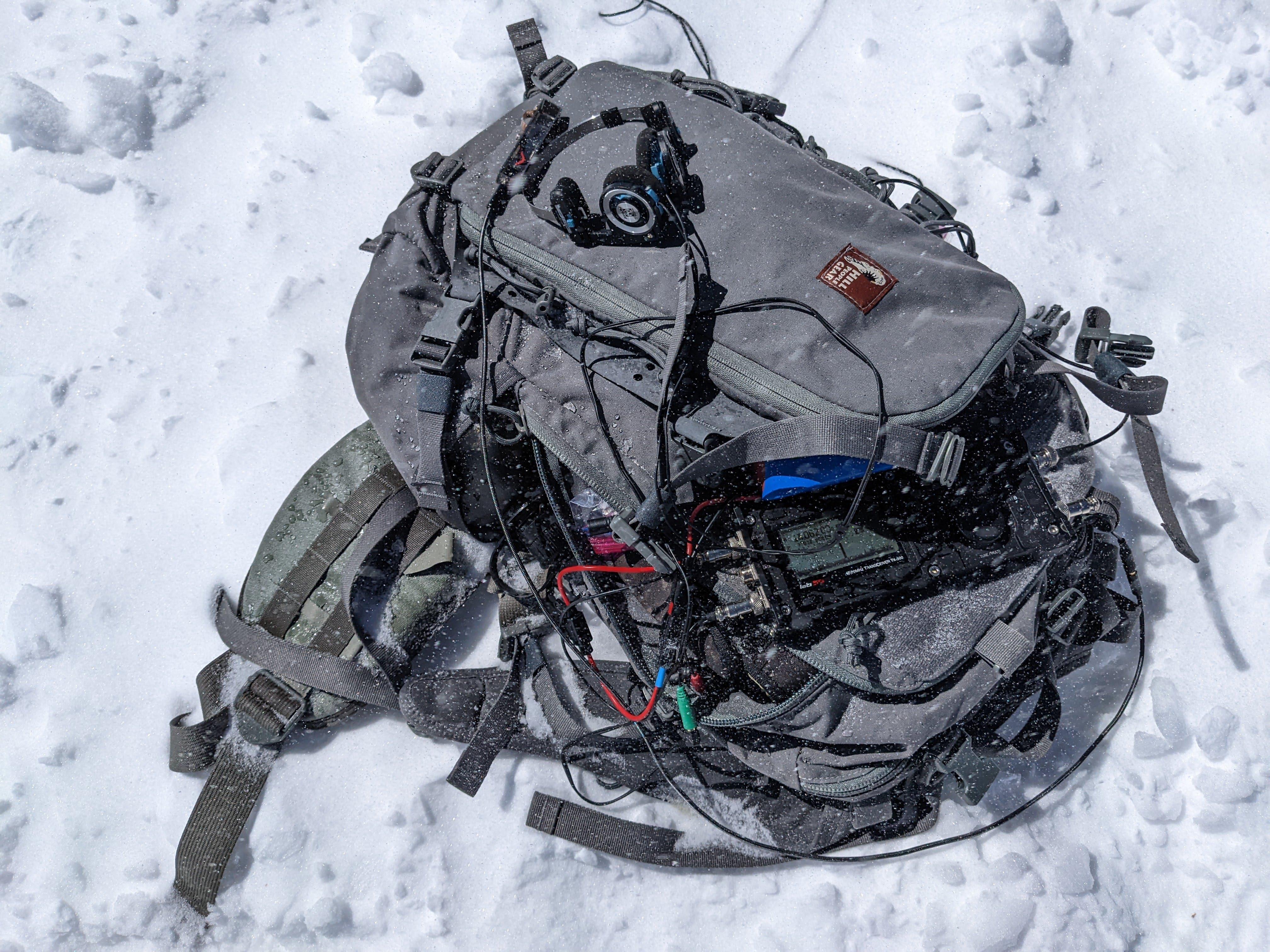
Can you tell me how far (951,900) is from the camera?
2496mm

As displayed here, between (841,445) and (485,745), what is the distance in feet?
4.57

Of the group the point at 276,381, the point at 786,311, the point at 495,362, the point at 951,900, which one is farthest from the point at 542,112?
the point at 951,900

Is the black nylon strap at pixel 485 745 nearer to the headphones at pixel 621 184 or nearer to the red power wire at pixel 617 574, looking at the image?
the red power wire at pixel 617 574

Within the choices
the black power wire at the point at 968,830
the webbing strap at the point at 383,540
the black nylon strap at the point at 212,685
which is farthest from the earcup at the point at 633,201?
the black nylon strap at the point at 212,685

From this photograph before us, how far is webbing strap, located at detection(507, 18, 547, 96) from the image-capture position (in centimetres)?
239

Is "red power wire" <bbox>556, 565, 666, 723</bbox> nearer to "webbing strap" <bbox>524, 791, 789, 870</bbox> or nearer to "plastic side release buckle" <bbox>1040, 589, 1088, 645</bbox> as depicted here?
"webbing strap" <bbox>524, 791, 789, 870</bbox>

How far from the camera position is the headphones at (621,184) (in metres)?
1.95

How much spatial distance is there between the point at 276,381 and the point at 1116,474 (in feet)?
9.18

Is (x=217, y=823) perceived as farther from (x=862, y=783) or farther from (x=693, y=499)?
(x=862, y=783)

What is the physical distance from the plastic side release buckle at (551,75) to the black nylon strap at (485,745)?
1708 mm

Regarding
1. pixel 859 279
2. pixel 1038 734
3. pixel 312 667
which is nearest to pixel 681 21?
pixel 859 279

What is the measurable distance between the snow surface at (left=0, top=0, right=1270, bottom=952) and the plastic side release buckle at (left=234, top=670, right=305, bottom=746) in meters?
0.17

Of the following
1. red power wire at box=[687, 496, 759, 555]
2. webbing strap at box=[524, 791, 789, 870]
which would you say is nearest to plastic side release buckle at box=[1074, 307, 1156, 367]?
red power wire at box=[687, 496, 759, 555]

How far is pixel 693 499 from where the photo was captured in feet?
7.07
